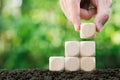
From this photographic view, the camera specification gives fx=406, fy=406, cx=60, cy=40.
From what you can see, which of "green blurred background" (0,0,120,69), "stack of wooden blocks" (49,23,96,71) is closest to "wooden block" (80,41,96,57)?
"stack of wooden blocks" (49,23,96,71)

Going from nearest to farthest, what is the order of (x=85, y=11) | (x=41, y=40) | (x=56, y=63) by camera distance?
(x=85, y=11), (x=56, y=63), (x=41, y=40)

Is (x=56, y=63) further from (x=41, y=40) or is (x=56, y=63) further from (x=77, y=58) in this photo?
(x=41, y=40)

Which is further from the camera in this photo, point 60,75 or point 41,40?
point 41,40

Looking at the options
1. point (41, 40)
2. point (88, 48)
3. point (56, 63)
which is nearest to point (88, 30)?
point (88, 48)

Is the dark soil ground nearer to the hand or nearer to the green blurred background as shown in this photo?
the hand

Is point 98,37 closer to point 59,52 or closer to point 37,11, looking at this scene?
point 59,52

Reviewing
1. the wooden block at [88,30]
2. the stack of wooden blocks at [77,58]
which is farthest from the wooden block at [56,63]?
the wooden block at [88,30]

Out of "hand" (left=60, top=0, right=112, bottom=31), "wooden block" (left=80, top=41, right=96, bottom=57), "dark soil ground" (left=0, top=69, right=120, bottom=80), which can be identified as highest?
"hand" (left=60, top=0, right=112, bottom=31)
